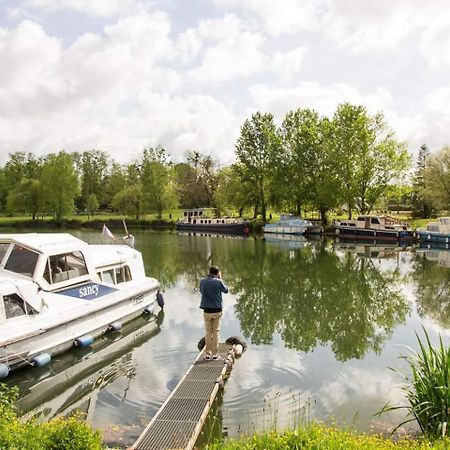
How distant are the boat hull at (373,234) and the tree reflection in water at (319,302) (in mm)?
19714

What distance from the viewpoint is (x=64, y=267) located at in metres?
17.4

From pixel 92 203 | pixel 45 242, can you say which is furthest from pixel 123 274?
pixel 92 203

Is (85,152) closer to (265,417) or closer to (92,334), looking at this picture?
(92,334)

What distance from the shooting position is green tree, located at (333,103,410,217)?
67125mm

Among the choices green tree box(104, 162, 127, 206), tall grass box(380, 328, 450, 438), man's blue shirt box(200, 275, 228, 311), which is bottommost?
tall grass box(380, 328, 450, 438)

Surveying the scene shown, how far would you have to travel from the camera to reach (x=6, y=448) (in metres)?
6.44

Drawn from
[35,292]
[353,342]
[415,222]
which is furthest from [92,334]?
[415,222]

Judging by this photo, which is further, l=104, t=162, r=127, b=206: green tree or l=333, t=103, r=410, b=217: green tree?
l=104, t=162, r=127, b=206: green tree

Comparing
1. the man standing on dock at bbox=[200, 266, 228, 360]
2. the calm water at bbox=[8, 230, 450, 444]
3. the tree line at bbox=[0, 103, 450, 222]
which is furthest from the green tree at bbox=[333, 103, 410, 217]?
the man standing on dock at bbox=[200, 266, 228, 360]

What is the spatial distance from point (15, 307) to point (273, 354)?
8103 millimetres

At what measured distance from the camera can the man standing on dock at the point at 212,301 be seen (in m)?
13.4

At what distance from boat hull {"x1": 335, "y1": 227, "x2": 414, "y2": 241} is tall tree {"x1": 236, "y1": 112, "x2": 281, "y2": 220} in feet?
58.5

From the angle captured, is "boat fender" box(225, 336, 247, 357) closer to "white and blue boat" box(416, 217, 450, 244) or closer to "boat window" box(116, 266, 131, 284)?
"boat window" box(116, 266, 131, 284)

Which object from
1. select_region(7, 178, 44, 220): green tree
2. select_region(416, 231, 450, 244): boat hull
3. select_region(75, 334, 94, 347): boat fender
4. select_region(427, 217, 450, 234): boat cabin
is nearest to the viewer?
select_region(75, 334, 94, 347): boat fender
